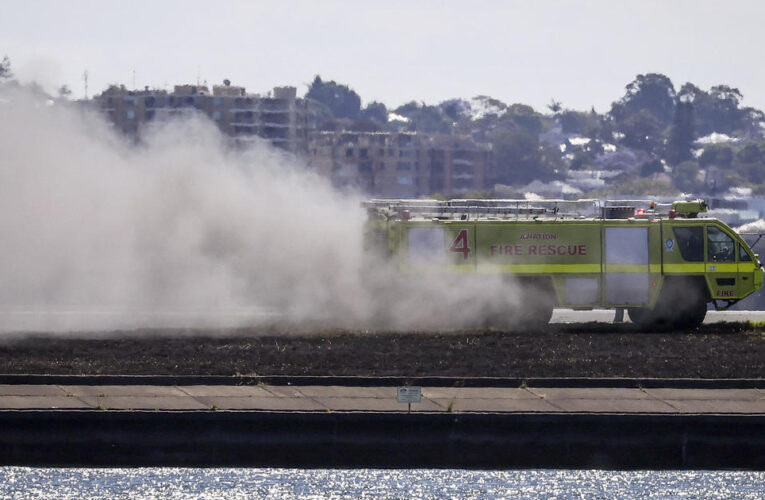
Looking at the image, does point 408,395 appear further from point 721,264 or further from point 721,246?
point 721,246

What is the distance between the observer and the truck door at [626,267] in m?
37.0

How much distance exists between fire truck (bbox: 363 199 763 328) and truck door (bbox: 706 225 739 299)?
0.09 ft

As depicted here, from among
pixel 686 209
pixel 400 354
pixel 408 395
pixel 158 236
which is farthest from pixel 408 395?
pixel 158 236

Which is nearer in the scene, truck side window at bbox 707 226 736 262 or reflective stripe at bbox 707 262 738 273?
reflective stripe at bbox 707 262 738 273

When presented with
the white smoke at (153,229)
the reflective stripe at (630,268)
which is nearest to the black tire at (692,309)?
the reflective stripe at (630,268)

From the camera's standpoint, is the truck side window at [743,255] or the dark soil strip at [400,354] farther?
the truck side window at [743,255]

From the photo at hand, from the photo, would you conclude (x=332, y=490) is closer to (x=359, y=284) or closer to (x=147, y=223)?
(x=359, y=284)

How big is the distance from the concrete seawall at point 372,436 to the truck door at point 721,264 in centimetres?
1191

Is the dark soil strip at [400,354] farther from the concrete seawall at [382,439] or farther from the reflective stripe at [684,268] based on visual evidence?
the concrete seawall at [382,439]

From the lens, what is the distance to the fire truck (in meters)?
37.0

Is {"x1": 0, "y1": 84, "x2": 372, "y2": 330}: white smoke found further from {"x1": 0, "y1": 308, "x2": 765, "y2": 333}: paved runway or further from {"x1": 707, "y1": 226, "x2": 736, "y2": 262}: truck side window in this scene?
{"x1": 707, "y1": 226, "x2": 736, "y2": 262}: truck side window

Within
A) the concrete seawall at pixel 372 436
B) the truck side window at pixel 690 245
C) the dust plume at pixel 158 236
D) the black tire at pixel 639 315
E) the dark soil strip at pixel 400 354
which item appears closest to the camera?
the concrete seawall at pixel 372 436

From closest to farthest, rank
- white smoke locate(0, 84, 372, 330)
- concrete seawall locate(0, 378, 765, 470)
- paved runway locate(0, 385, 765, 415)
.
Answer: concrete seawall locate(0, 378, 765, 470)
paved runway locate(0, 385, 765, 415)
white smoke locate(0, 84, 372, 330)

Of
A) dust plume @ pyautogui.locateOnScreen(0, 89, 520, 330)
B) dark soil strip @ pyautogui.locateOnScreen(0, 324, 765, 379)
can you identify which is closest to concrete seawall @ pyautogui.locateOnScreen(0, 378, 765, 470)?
dark soil strip @ pyautogui.locateOnScreen(0, 324, 765, 379)
